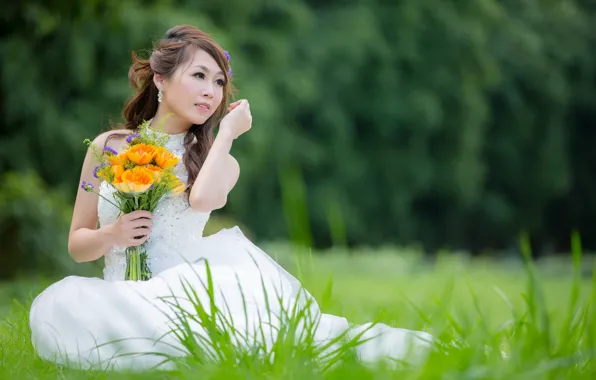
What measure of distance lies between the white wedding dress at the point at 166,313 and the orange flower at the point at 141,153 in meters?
0.40

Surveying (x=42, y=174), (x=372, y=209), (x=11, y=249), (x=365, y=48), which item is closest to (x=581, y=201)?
(x=372, y=209)

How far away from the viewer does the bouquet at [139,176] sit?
2865 mm

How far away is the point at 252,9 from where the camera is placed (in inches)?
629

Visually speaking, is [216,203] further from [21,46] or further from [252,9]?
[252,9]

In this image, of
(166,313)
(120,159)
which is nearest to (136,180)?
(120,159)

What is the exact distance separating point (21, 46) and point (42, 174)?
6.98ft

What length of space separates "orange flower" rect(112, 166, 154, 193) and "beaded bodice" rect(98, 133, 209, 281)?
32cm

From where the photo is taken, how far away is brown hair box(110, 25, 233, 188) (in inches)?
130

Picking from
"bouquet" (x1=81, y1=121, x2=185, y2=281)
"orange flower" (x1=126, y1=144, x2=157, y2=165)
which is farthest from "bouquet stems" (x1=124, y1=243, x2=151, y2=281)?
"orange flower" (x1=126, y1=144, x2=157, y2=165)

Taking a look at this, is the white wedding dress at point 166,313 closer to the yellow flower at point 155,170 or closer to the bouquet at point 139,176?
the bouquet at point 139,176

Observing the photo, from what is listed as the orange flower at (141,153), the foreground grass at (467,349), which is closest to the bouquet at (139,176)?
the orange flower at (141,153)

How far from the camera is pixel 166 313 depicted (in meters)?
2.74

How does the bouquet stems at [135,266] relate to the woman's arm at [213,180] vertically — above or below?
below

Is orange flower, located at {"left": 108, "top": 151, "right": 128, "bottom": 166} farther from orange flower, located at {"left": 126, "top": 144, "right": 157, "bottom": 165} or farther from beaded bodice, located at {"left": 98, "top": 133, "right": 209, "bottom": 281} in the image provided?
beaded bodice, located at {"left": 98, "top": 133, "right": 209, "bottom": 281}
